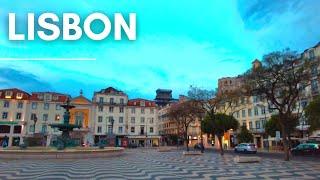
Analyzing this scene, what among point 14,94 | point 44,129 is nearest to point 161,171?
point 44,129

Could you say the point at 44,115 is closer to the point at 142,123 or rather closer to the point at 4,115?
the point at 4,115

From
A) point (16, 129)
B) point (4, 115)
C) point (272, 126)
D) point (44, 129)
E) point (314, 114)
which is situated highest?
point (4, 115)

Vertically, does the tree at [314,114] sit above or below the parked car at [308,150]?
above

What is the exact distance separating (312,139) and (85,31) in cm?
4196

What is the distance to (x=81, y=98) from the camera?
75688 millimetres

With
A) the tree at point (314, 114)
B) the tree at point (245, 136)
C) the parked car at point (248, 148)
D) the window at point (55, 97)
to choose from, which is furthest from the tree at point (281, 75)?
the window at point (55, 97)

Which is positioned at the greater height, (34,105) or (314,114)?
(34,105)

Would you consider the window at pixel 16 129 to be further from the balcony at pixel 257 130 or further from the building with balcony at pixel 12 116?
the balcony at pixel 257 130

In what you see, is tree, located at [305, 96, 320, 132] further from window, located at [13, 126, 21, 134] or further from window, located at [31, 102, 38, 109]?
window, located at [13, 126, 21, 134]

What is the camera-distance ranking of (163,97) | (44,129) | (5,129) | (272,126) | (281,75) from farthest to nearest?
(163,97), (44,129), (5,129), (272,126), (281,75)

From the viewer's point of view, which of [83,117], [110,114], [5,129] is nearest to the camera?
[5,129]

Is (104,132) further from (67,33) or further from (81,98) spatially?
(67,33)

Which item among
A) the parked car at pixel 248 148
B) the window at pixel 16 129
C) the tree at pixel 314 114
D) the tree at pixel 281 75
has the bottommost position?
the parked car at pixel 248 148

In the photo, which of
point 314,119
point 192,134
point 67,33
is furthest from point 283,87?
point 192,134
